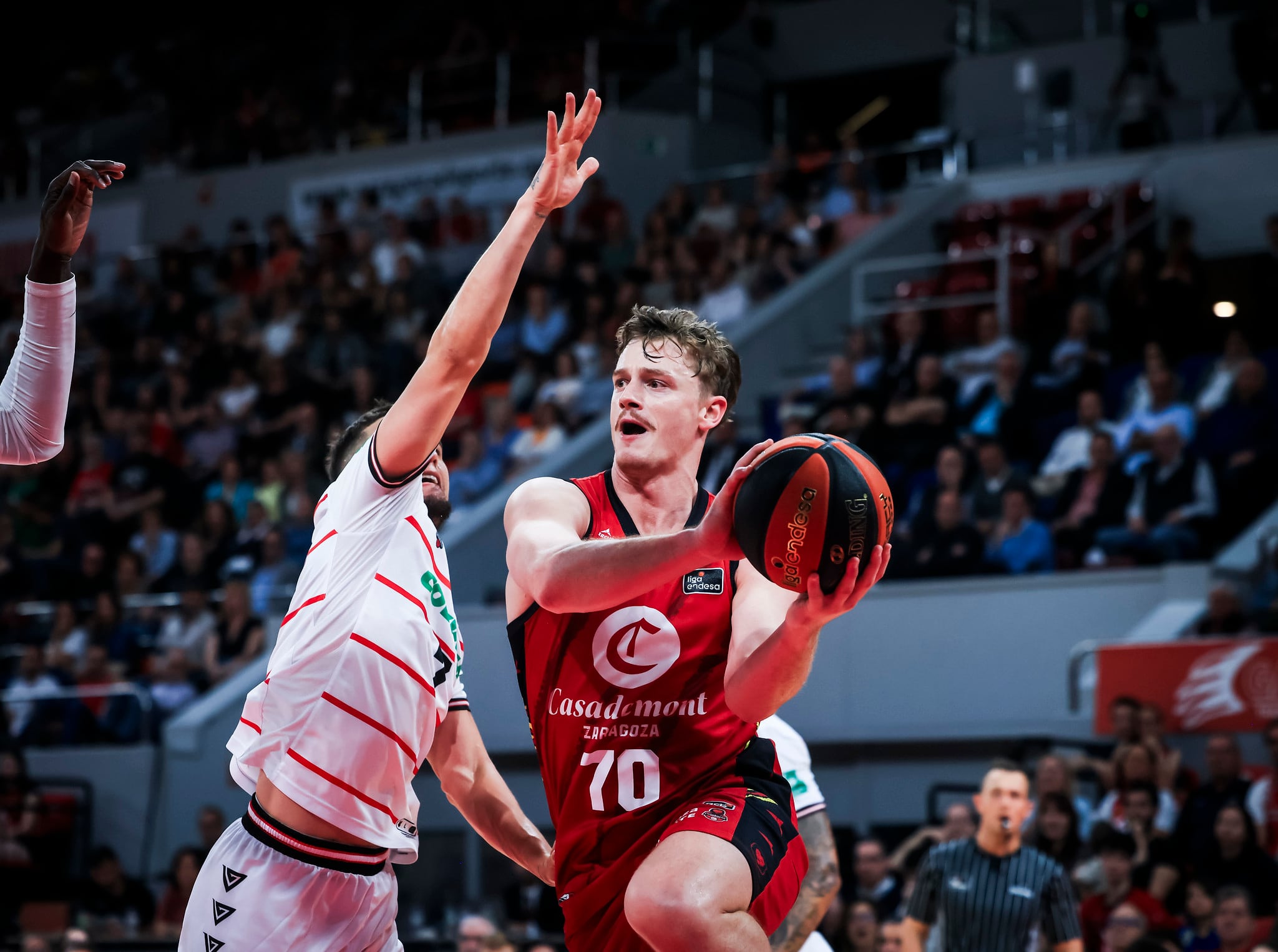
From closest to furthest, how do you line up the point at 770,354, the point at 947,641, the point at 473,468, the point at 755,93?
the point at 947,641
the point at 473,468
the point at 770,354
the point at 755,93

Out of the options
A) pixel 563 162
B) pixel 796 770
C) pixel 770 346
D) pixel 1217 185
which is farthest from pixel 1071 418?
pixel 563 162

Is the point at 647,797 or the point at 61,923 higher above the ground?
the point at 647,797

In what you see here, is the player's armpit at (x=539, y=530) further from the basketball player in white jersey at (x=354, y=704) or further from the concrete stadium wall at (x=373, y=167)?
the concrete stadium wall at (x=373, y=167)

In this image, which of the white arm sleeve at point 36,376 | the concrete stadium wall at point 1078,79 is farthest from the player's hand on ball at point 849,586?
the concrete stadium wall at point 1078,79

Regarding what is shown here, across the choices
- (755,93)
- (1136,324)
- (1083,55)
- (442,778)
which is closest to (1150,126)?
(1083,55)

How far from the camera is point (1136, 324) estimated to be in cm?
1384

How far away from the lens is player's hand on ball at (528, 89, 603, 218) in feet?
13.5

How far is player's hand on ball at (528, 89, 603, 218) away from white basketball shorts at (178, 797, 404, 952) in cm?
168

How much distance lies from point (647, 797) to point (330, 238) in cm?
1708

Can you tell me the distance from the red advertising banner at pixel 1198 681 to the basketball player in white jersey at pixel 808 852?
4806 mm

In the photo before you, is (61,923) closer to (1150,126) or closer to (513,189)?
(513,189)

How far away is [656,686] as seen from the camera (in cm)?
452

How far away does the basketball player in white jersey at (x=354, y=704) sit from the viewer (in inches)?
156

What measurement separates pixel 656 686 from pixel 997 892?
3.95 metres
